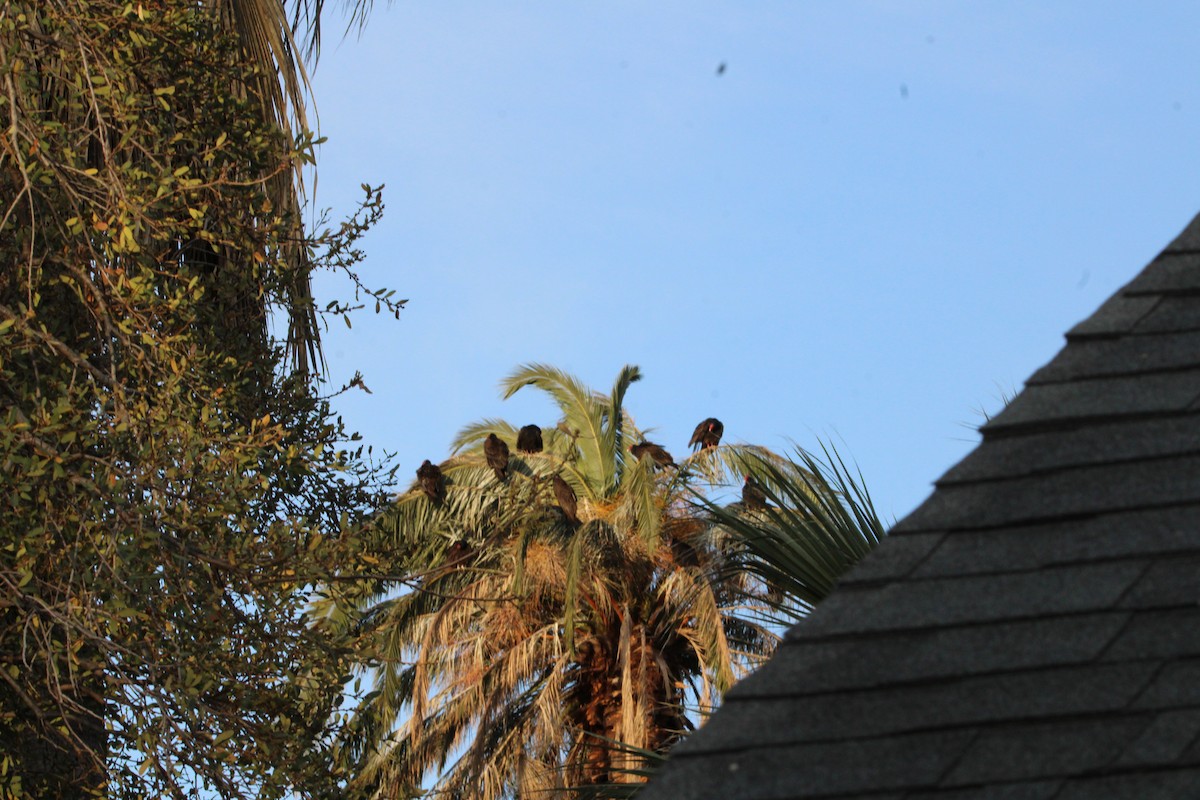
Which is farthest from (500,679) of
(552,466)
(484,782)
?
(552,466)

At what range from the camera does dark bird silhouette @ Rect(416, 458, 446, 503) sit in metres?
15.9

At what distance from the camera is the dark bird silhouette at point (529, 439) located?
16.3 meters

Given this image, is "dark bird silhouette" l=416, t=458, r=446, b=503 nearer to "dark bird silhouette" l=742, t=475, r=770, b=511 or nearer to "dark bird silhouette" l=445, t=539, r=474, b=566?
"dark bird silhouette" l=445, t=539, r=474, b=566

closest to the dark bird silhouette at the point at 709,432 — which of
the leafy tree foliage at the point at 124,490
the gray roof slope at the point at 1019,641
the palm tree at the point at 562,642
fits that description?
the palm tree at the point at 562,642

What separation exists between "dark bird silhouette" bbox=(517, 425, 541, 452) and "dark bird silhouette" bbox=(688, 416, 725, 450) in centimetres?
186

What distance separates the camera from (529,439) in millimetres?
16312

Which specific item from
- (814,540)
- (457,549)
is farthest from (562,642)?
(814,540)

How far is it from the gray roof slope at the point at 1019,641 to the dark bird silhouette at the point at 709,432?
42.3 feet

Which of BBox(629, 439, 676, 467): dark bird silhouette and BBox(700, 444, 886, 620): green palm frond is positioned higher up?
BBox(629, 439, 676, 467): dark bird silhouette

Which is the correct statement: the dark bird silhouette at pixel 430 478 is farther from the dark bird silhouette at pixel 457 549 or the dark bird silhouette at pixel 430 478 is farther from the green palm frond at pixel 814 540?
the green palm frond at pixel 814 540

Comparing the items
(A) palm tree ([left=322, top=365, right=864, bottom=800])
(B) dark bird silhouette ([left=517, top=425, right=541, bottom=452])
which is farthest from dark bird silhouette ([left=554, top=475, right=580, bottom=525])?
(B) dark bird silhouette ([left=517, top=425, right=541, bottom=452])

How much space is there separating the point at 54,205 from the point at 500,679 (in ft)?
28.2

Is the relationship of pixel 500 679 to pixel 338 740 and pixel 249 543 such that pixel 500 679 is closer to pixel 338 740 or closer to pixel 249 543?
pixel 338 740

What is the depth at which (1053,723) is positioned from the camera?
250 centimetres
